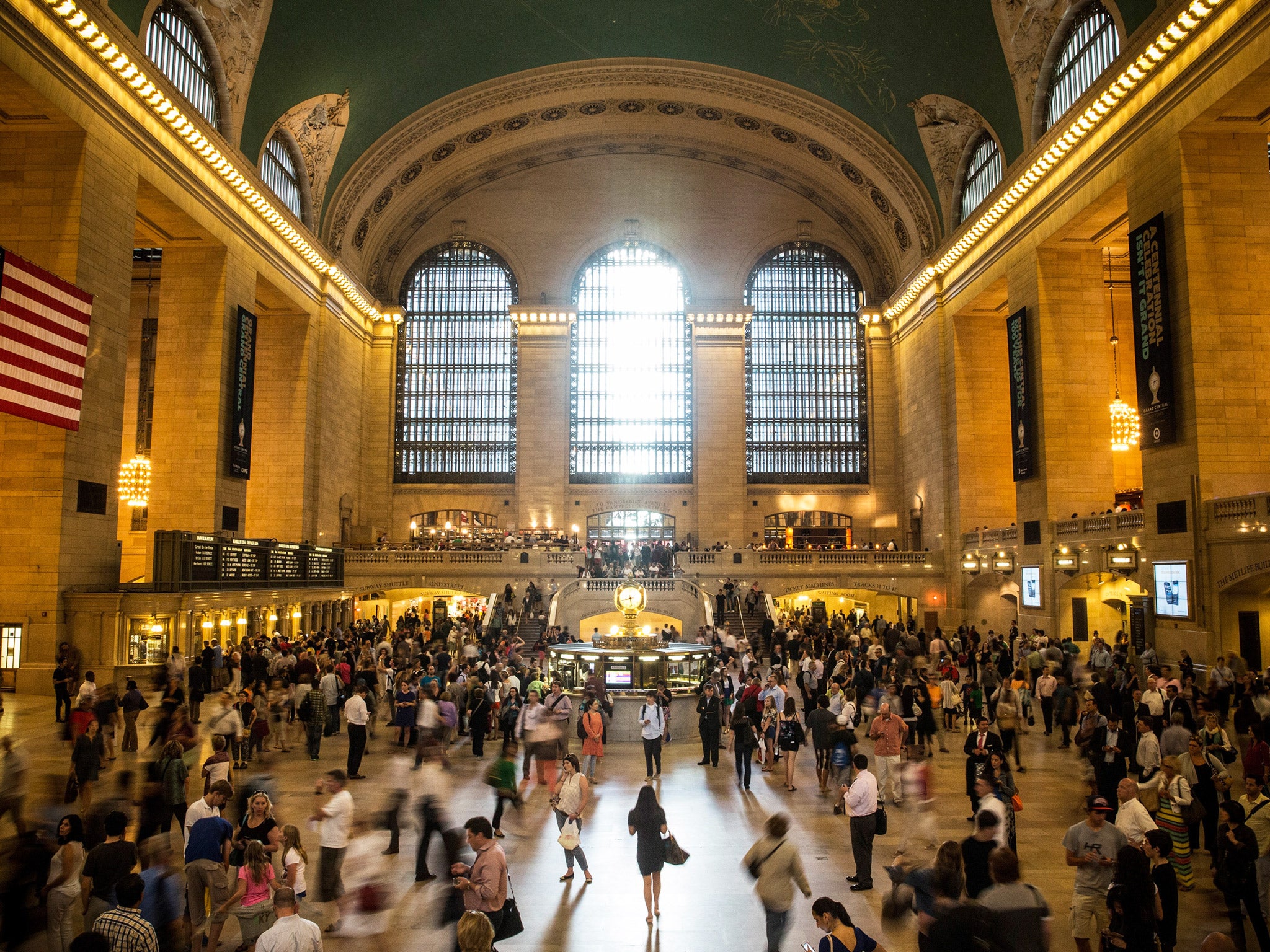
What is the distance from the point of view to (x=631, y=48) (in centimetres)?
3281

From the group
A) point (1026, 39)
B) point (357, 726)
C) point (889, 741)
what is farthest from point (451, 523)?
point (889, 741)

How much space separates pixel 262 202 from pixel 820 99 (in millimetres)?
19348

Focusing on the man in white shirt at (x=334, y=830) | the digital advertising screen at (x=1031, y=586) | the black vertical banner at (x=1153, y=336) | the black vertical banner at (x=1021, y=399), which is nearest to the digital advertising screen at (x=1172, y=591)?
the black vertical banner at (x=1153, y=336)

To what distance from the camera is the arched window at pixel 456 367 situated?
40.1m

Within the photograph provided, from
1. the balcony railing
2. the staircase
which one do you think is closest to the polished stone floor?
the staircase

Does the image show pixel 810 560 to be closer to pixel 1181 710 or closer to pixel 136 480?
pixel 136 480

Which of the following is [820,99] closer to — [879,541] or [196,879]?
[879,541]

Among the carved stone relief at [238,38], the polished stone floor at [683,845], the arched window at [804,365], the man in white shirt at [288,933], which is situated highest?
the carved stone relief at [238,38]

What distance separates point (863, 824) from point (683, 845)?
211cm

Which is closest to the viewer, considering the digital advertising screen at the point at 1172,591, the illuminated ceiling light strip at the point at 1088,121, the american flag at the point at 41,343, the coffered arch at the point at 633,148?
the american flag at the point at 41,343

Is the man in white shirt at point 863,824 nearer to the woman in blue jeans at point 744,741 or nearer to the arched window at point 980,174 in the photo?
the woman in blue jeans at point 744,741

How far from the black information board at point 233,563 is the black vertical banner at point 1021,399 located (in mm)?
20718

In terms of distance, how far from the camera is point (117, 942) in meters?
4.80

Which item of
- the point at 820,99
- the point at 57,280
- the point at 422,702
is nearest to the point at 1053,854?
the point at 422,702
